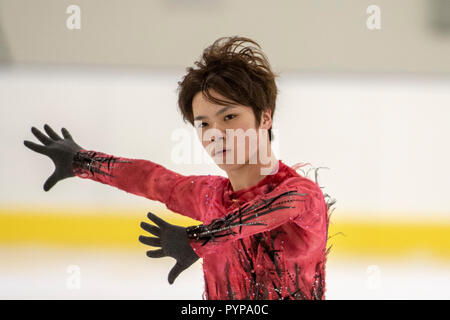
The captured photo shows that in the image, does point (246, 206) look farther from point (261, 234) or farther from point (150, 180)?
point (150, 180)

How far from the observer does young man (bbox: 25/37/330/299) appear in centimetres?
100

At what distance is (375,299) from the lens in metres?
1.92

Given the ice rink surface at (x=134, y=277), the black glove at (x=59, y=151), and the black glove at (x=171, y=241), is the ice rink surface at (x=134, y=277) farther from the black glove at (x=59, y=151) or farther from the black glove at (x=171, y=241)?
the black glove at (x=171, y=241)

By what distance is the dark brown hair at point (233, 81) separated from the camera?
3.76ft

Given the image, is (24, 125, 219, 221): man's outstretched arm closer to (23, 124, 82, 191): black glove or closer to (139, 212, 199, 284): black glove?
(23, 124, 82, 191): black glove

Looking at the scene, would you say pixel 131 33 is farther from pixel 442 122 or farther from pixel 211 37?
pixel 442 122

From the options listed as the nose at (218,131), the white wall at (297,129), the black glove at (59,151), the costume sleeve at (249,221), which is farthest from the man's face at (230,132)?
the white wall at (297,129)

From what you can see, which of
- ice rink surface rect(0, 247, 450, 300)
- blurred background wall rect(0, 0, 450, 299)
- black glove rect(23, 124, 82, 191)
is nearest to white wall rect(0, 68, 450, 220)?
blurred background wall rect(0, 0, 450, 299)

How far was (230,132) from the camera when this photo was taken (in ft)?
3.76

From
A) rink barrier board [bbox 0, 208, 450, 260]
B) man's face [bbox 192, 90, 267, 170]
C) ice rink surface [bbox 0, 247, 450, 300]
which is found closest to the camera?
man's face [bbox 192, 90, 267, 170]

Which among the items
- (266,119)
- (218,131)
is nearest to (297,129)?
(266,119)

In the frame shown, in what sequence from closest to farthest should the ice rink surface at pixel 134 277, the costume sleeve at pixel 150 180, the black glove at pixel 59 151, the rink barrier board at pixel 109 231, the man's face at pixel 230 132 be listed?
the man's face at pixel 230 132
the costume sleeve at pixel 150 180
the black glove at pixel 59 151
the ice rink surface at pixel 134 277
the rink barrier board at pixel 109 231

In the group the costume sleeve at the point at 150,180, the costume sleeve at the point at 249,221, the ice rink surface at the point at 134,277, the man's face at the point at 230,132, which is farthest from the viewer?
the ice rink surface at the point at 134,277
